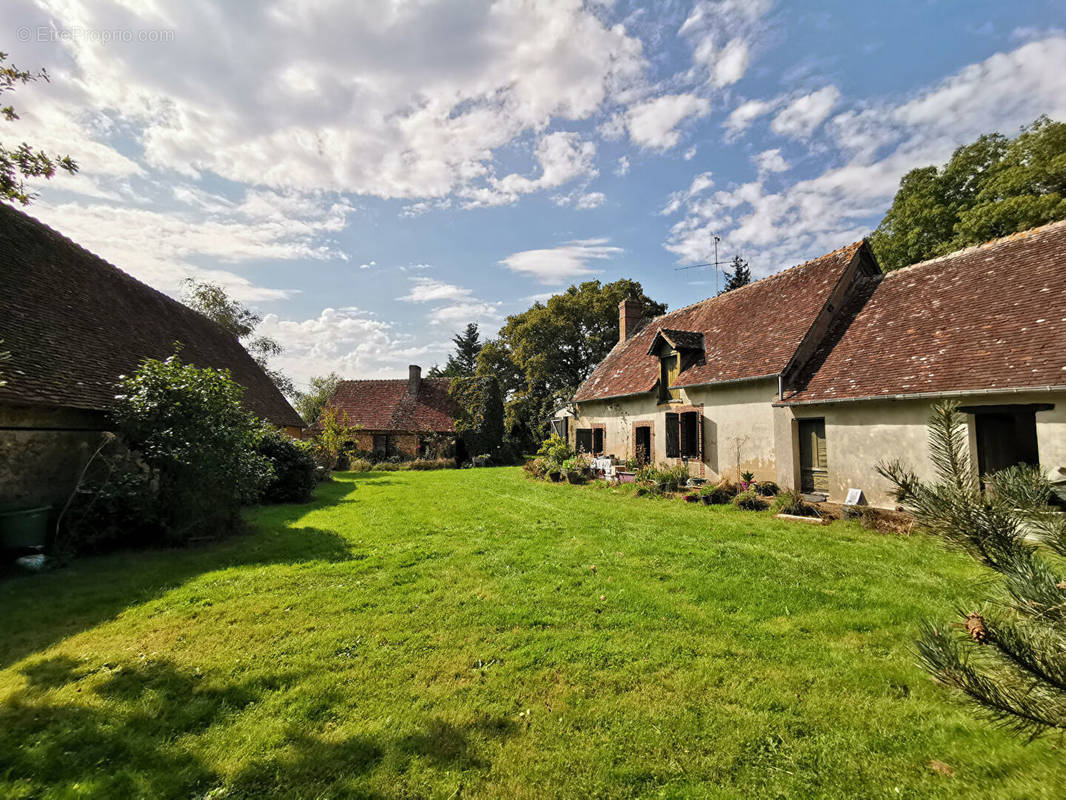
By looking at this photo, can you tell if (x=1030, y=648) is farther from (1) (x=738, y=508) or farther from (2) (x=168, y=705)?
(1) (x=738, y=508)

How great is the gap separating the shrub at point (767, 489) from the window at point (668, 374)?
4.24 metres

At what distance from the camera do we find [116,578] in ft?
20.5

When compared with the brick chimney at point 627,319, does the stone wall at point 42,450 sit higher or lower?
lower

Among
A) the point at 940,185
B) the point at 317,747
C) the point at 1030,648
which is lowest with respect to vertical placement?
the point at 317,747

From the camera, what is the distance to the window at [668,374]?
15.0 metres

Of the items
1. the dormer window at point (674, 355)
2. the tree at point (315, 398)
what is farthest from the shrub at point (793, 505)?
the tree at point (315, 398)

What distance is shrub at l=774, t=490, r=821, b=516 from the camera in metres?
9.72

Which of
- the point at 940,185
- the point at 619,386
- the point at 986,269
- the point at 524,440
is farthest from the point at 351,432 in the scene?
the point at 940,185

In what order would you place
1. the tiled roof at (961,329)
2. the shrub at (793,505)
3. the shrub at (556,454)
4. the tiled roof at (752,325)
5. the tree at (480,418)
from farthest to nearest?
the tree at (480,418) → the shrub at (556,454) → the tiled roof at (752,325) → the shrub at (793,505) → the tiled roof at (961,329)

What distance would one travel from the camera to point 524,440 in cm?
3247

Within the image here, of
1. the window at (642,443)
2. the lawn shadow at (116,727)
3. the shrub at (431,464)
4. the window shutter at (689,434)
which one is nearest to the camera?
the lawn shadow at (116,727)

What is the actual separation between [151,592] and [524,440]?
2708cm

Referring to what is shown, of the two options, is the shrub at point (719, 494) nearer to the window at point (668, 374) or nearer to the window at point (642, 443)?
the window at point (668, 374)

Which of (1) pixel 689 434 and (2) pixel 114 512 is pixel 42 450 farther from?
(1) pixel 689 434
